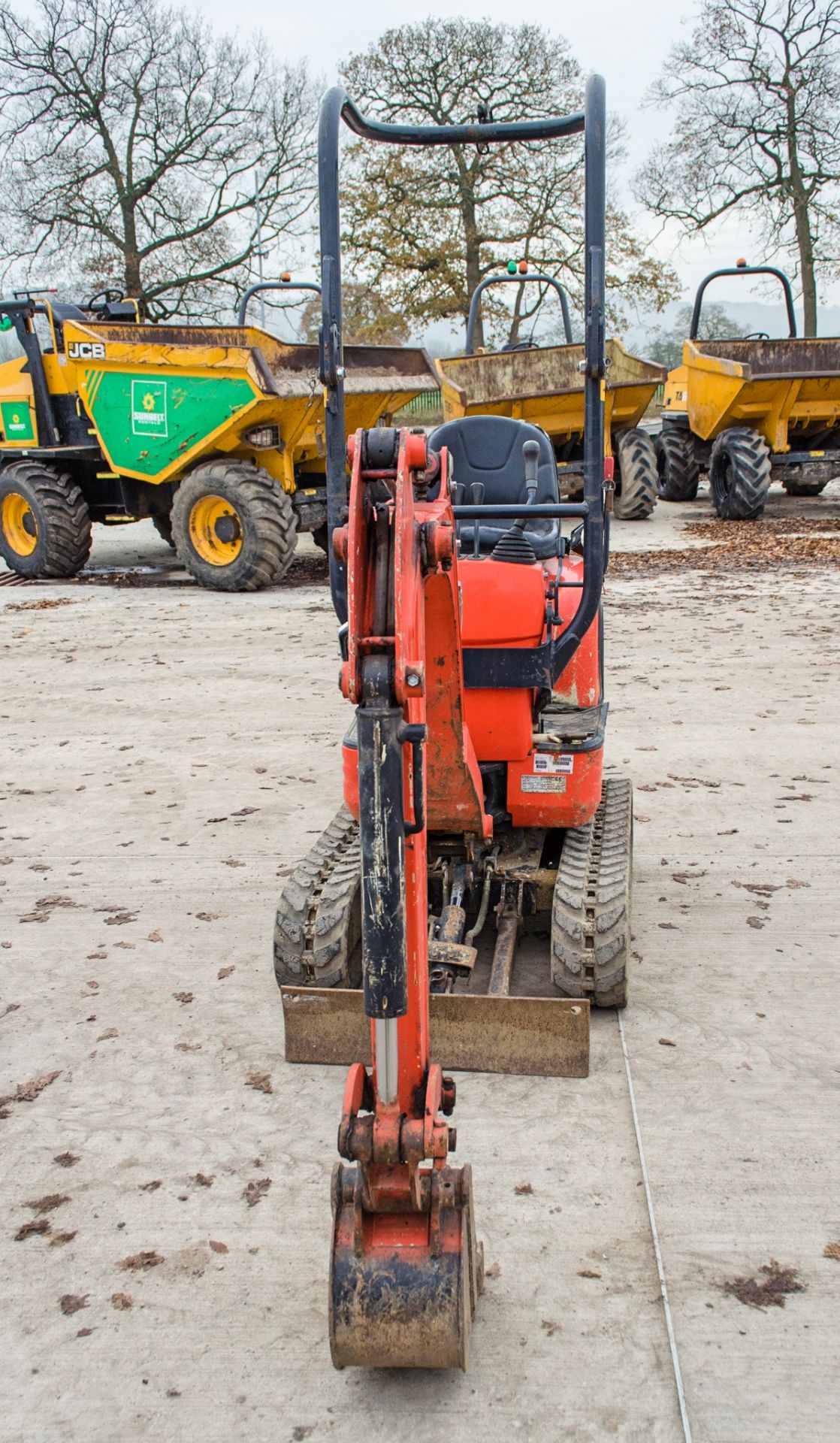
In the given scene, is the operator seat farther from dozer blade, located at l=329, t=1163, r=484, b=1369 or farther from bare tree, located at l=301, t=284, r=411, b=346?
bare tree, located at l=301, t=284, r=411, b=346

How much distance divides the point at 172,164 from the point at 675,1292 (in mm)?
27465

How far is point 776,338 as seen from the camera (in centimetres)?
1568

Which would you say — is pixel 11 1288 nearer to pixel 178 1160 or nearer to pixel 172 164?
pixel 178 1160

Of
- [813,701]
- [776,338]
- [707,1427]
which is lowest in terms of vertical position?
[707,1427]

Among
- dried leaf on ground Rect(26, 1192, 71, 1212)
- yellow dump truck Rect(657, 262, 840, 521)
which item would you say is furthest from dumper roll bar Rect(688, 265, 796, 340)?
dried leaf on ground Rect(26, 1192, 71, 1212)

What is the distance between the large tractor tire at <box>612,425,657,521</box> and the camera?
50.5 ft

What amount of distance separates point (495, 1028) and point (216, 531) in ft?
30.1

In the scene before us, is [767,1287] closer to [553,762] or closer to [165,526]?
[553,762]

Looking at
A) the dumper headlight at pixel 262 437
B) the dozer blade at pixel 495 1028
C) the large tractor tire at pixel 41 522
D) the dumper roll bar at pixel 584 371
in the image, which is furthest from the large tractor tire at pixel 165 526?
the dozer blade at pixel 495 1028

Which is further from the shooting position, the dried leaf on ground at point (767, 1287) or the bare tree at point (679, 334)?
the bare tree at point (679, 334)

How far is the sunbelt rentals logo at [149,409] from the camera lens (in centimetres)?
1173

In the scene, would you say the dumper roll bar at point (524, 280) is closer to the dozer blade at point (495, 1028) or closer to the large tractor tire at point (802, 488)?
the large tractor tire at point (802, 488)

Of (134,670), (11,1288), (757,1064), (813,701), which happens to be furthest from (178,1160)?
(134,670)

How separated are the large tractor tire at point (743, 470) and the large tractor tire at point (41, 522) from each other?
731 cm
